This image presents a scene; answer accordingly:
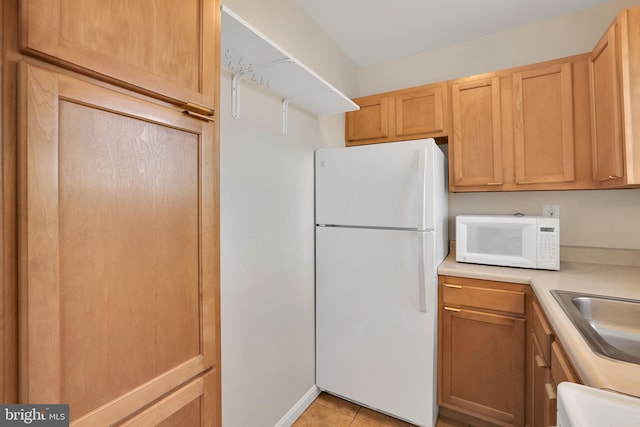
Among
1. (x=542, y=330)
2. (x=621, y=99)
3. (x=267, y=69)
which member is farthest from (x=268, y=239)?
(x=621, y=99)

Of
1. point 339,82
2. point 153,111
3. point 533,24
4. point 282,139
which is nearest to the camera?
point 153,111

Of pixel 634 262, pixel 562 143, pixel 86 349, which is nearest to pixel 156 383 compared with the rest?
pixel 86 349

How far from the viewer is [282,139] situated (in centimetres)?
180

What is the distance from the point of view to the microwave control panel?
1.73m

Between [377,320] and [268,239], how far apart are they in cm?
90

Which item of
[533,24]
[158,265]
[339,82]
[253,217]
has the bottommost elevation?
[158,265]

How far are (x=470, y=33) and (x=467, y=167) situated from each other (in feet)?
3.54

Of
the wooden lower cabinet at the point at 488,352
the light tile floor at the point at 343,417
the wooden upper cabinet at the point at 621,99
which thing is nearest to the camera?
the wooden upper cabinet at the point at 621,99

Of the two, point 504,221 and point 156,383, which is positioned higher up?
point 504,221

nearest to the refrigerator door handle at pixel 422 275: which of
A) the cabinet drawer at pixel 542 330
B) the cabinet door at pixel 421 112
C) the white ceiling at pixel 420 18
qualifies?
the cabinet drawer at pixel 542 330

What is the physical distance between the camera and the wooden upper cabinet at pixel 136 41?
1.77 ft

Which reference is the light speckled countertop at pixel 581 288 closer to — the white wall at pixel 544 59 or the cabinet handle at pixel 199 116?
the white wall at pixel 544 59

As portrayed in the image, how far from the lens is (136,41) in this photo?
69cm

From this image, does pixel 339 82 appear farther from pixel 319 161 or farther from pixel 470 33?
pixel 470 33
